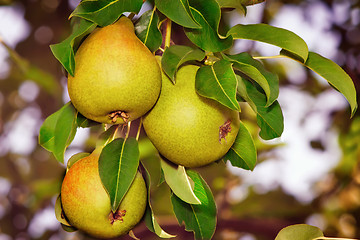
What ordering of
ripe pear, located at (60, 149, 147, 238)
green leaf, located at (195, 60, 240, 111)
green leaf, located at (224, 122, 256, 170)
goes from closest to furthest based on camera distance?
1. green leaf, located at (195, 60, 240, 111)
2. ripe pear, located at (60, 149, 147, 238)
3. green leaf, located at (224, 122, 256, 170)

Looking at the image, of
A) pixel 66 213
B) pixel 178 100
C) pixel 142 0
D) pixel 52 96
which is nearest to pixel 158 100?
pixel 178 100

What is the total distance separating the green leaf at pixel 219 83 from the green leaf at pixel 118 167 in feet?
0.59

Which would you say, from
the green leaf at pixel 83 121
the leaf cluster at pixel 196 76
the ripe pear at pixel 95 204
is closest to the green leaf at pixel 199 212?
Result: the leaf cluster at pixel 196 76

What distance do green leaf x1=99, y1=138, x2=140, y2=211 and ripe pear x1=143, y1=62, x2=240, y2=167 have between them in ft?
0.18

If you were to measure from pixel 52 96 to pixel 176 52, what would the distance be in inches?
62.9

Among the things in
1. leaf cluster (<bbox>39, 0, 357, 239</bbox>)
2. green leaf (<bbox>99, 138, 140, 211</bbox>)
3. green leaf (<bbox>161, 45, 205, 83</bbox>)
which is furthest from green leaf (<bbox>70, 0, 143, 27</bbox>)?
green leaf (<bbox>99, 138, 140, 211</bbox>)

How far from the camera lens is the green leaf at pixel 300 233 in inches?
36.6

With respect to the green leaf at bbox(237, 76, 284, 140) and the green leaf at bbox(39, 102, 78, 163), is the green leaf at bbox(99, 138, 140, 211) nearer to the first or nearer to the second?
the green leaf at bbox(39, 102, 78, 163)

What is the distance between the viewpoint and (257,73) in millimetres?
760

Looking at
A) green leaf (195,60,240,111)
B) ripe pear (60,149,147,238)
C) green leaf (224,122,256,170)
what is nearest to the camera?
green leaf (195,60,240,111)

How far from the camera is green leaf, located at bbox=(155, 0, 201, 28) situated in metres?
0.72

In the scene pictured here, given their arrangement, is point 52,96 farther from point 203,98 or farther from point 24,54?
point 203,98

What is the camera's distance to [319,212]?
243 cm

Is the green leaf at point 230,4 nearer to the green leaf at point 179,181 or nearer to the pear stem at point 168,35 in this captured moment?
the pear stem at point 168,35
